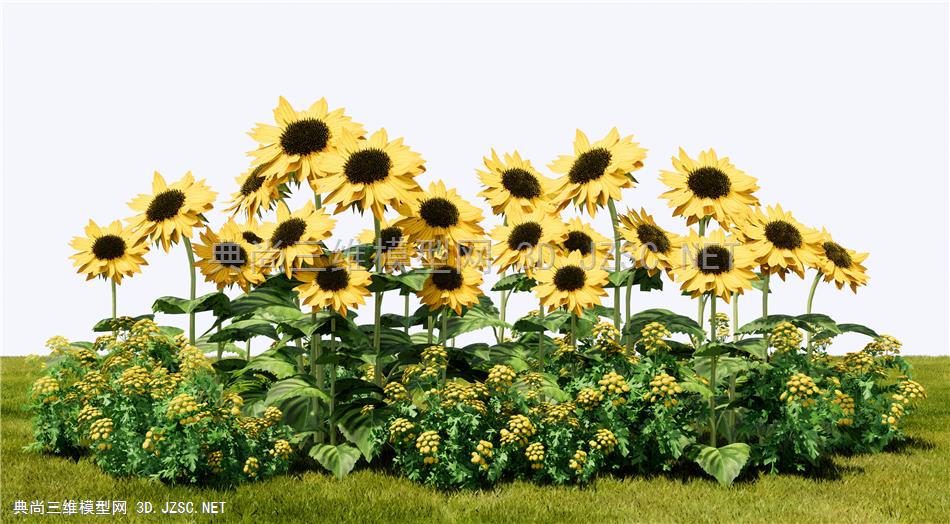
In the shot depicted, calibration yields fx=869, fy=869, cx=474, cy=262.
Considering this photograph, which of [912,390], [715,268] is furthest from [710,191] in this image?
[912,390]

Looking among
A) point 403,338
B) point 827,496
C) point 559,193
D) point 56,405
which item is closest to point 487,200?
point 559,193

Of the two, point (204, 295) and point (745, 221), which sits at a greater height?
point (745, 221)

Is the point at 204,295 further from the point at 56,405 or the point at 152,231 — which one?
the point at 56,405

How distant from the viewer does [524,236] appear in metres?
→ 8.92

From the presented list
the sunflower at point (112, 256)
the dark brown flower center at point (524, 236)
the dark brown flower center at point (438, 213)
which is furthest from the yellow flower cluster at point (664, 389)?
the sunflower at point (112, 256)

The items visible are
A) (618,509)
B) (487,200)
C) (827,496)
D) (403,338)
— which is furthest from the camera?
(487,200)

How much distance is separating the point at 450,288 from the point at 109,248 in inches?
151

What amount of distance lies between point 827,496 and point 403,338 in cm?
429

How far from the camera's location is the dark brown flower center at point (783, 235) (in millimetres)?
8617

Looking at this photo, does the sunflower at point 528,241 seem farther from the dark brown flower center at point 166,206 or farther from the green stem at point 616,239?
the dark brown flower center at point 166,206

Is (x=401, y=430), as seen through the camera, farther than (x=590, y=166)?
No

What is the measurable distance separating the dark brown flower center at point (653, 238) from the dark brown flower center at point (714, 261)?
1.22ft

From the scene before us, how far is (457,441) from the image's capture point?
25.8 feet

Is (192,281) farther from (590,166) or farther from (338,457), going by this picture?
(590,166)
